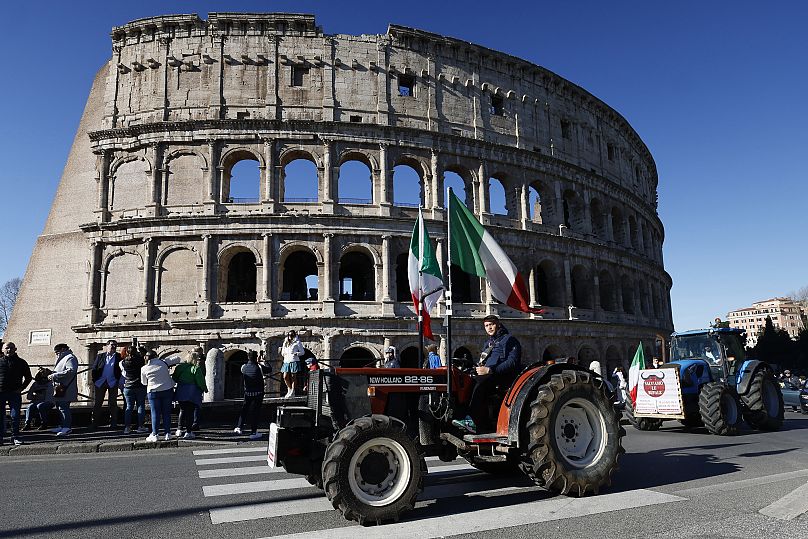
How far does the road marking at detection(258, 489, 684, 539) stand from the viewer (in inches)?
167

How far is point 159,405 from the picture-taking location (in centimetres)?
986

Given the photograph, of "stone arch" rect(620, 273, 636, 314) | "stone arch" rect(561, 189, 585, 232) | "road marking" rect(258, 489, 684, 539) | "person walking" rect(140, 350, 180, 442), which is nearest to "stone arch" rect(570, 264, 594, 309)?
"stone arch" rect(561, 189, 585, 232)

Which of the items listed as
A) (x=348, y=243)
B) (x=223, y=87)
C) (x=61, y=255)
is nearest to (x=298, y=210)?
(x=348, y=243)

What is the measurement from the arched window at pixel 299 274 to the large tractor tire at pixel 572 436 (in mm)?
Answer: 21163

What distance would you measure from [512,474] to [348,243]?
1698 cm

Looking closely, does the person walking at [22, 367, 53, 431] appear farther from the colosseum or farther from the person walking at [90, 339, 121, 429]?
the colosseum

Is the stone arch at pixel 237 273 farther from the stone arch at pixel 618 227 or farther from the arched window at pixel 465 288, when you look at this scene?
the stone arch at pixel 618 227

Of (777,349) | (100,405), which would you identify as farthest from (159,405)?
(777,349)

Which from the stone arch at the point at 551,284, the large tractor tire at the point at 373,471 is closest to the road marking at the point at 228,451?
the large tractor tire at the point at 373,471

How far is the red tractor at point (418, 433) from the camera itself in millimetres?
4605

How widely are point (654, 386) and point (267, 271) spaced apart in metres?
15.6

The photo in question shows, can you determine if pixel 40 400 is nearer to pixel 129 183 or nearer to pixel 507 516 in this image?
pixel 507 516

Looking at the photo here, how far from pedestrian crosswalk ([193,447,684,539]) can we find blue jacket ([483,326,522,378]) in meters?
1.27

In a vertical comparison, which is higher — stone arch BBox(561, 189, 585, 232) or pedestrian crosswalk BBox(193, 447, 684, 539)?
stone arch BBox(561, 189, 585, 232)
